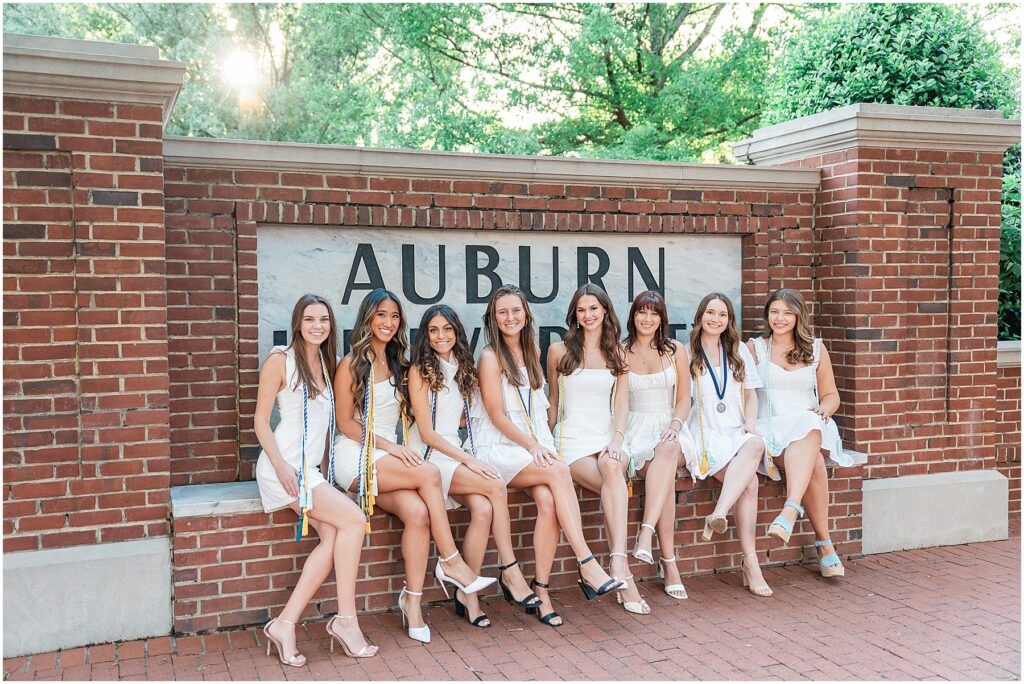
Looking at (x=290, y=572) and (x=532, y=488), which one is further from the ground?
(x=532, y=488)

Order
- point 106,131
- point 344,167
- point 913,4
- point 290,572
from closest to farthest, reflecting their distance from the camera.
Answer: point 106,131, point 290,572, point 344,167, point 913,4

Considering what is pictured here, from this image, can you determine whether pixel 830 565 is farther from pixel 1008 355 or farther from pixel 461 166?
pixel 461 166

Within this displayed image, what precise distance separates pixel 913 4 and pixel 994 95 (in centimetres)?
94

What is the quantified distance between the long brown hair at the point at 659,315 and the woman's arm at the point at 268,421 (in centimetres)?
200

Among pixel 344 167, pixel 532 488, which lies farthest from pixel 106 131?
pixel 532 488

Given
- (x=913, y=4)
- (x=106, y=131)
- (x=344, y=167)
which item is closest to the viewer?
(x=106, y=131)

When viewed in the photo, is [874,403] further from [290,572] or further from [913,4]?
[290,572]

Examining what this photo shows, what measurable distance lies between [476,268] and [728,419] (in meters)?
1.78

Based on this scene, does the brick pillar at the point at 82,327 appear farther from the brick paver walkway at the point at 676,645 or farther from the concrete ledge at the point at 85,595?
the brick paver walkway at the point at 676,645

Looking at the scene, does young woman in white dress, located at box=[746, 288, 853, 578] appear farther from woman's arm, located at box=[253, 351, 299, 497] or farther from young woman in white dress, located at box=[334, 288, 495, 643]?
woman's arm, located at box=[253, 351, 299, 497]

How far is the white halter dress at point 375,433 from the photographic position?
471cm

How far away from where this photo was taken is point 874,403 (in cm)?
625

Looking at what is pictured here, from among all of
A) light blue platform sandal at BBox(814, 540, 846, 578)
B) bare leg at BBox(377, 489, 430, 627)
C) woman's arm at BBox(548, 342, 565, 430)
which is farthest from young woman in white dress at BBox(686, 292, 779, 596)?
bare leg at BBox(377, 489, 430, 627)

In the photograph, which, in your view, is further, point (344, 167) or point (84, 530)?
point (344, 167)
